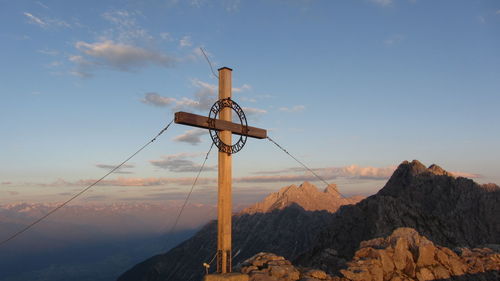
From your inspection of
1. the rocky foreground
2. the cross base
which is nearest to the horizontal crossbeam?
the cross base

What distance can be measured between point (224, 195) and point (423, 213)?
76033 millimetres

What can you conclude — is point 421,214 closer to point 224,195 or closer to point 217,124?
point 224,195

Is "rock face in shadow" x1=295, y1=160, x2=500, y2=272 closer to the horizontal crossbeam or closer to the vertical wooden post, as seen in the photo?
the horizontal crossbeam

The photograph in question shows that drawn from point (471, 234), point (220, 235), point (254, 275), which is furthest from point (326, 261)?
point (471, 234)

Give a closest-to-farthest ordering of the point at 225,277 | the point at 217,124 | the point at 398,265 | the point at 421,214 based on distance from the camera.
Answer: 1. the point at 225,277
2. the point at 217,124
3. the point at 398,265
4. the point at 421,214

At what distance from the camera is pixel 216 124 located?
13484mm

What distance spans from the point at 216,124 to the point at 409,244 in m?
10.5

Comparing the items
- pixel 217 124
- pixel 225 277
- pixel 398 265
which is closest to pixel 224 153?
pixel 217 124

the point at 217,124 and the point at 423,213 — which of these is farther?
the point at 423,213

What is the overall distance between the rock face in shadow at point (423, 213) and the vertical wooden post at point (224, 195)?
4994cm

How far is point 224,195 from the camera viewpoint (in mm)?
13672

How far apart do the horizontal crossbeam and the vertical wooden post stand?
216 millimetres

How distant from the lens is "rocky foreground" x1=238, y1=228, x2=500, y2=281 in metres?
14.7

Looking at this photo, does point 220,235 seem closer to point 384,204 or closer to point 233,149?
point 233,149
